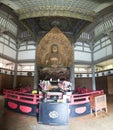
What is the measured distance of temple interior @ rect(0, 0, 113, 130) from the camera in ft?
10.8

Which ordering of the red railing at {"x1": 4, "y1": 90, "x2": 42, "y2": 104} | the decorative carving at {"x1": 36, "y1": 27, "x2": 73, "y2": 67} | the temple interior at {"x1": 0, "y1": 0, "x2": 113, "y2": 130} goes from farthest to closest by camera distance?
1. the decorative carving at {"x1": 36, "y1": 27, "x2": 73, "y2": 67}
2. the red railing at {"x1": 4, "y1": 90, "x2": 42, "y2": 104}
3. the temple interior at {"x1": 0, "y1": 0, "x2": 113, "y2": 130}

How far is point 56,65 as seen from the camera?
28.3 ft

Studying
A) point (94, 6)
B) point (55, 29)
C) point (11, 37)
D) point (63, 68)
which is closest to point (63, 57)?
point (63, 68)

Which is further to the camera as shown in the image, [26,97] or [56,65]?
[56,65]

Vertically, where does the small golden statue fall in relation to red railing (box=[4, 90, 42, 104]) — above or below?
above

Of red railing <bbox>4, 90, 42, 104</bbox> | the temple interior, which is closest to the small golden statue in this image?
the temple interior

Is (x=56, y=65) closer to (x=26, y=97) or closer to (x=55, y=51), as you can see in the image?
(x=55, y=51)

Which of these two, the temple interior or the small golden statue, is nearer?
the temple interior

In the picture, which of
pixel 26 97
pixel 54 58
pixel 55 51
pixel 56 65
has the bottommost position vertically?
pixel 26 97

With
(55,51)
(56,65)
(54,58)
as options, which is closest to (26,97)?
(56,65)

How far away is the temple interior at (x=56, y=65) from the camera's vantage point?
10.8ft

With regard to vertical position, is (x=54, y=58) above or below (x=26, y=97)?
above

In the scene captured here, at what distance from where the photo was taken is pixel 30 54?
466 inches

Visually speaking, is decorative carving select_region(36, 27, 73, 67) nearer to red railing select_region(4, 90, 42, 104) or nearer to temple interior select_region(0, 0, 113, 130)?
temple interior select_region(0, 0, 113, 130)
